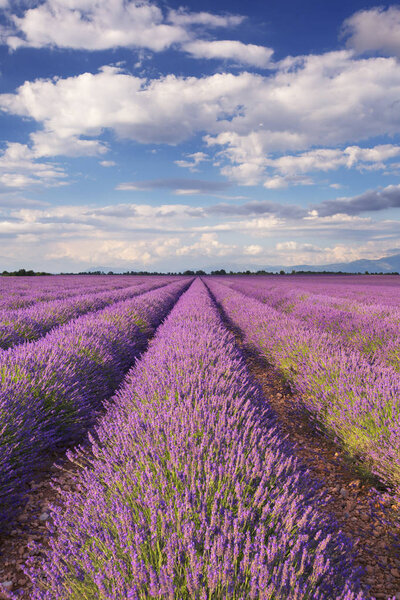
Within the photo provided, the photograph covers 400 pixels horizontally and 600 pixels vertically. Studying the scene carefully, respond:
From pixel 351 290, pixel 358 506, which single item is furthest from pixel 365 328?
pixel 351 290

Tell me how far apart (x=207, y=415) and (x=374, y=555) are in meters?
1.21

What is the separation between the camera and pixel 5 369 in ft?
9.73

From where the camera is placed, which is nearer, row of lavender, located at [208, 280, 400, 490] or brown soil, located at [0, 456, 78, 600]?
brown soil, located at [0, 456, 78, 600]

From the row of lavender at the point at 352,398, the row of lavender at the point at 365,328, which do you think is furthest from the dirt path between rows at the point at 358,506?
the row of lavender at the point at 365,328

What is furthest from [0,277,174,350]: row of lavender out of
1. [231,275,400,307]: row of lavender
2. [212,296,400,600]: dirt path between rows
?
[231,275,400,307]: row of lavender

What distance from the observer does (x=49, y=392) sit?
10.0ft

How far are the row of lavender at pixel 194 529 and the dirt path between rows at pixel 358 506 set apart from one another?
33 cm

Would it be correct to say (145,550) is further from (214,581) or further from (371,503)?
(371,503)

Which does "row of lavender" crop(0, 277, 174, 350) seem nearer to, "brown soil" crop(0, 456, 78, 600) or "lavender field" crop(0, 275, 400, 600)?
"lavender field" crop(0, 275, 400, 600)

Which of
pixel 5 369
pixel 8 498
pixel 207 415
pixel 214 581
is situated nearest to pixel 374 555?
pixel 207 415

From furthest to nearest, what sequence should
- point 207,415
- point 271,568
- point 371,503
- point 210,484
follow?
point 371,503 → point 207,415 → point 210,484 → point 271,568

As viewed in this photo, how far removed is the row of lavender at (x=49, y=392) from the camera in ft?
7.61

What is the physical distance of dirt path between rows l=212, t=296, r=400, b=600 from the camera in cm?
177

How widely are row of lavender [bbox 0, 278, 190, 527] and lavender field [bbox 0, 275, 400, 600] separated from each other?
19 mm
